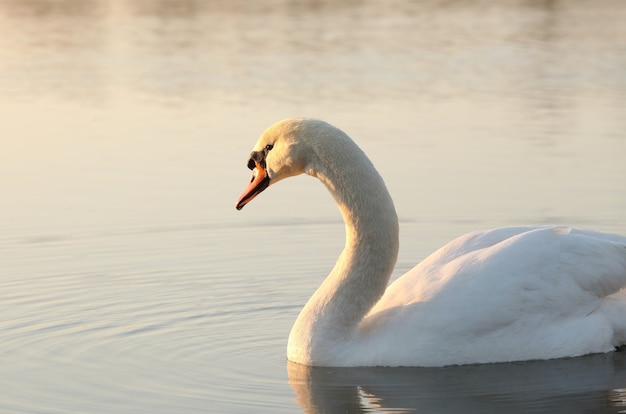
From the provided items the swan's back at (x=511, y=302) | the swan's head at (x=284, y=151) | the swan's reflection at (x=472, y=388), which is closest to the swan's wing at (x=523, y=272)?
the swan's back at (x=511, y=302)

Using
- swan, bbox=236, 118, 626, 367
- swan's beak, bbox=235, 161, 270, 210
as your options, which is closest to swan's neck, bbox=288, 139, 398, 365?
swan, bbox=236, 118, 626, 367

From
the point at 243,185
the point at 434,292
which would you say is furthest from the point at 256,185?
the point at 243,185

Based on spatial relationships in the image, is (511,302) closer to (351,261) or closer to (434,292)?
(434,292)

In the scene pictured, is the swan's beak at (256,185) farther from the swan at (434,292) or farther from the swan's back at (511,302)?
the swan's back at (511,302)

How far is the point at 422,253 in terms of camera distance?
1037 centimetres

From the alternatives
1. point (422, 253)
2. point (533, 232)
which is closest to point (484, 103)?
point (422, 253)

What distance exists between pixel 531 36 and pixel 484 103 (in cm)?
761

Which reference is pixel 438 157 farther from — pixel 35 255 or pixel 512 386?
pixel 512 386

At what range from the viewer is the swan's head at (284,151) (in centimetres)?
780

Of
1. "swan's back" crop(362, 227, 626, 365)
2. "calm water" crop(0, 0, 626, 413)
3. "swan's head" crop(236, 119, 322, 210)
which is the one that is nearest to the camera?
"calm water" crop(0, 0, 626, 413)

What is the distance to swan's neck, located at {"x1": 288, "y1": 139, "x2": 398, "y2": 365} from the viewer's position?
7.81 m

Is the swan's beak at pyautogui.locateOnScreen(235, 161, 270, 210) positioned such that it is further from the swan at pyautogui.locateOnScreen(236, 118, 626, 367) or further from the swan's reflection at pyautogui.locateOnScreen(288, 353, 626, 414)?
the swan's reflection at pyautogui.locateOnScreen(288, 353, 626, 414)

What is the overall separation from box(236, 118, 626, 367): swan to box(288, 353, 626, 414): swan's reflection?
0.09 metres

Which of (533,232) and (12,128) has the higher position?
(533,232)
